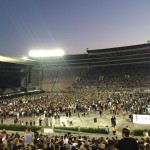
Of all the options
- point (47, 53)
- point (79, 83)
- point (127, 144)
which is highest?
point (47, 53)

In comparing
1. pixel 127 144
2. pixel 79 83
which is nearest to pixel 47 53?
pixel 79 83

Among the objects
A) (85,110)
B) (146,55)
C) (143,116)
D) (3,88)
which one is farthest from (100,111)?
(146,55)

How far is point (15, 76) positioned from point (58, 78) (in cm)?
2006

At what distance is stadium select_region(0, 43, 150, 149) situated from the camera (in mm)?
36625

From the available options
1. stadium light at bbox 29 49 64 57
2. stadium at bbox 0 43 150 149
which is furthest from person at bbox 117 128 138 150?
stadium light at bbox 29 49 64 57

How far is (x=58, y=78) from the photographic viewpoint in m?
83.5

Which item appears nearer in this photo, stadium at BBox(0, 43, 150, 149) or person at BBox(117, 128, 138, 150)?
person at BBox(117, 128, 138, 150)

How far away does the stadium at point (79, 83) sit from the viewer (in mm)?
36625

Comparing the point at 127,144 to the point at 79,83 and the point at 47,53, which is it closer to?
the point at 79,83

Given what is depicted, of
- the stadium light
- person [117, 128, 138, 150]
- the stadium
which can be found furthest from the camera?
the stadium light

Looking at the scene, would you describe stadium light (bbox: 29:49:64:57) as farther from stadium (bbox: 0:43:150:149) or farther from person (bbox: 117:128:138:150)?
person (bbox: 117:128:138:150)

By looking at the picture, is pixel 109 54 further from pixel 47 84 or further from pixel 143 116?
pixel 143 116

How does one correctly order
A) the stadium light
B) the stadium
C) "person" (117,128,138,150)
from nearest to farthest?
1. "person" (117,128,138,150)
2. the stadium
3. the stadium light

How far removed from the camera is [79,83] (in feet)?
251
